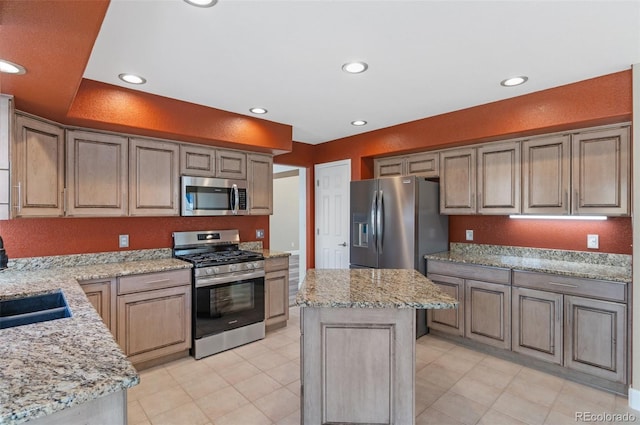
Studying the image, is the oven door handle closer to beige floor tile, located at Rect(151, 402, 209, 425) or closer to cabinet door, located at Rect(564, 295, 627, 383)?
beige floor tile, located at Rect(151, 402, 209, 425)

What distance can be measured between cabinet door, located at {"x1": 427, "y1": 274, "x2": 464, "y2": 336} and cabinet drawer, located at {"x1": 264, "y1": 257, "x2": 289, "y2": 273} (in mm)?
1633

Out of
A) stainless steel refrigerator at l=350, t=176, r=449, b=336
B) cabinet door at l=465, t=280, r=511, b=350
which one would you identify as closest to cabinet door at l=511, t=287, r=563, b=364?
cabinet door at l=465, t=280, r=511, b=350

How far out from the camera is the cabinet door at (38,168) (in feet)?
7.54

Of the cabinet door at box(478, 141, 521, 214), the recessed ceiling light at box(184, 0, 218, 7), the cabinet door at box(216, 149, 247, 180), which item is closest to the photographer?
the recessed ceiling light at box(184, 0, 218, 7)

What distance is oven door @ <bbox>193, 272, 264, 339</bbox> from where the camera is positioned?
3061mm

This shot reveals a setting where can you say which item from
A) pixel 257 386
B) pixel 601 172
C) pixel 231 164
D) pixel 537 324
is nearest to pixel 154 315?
pixel 257 386

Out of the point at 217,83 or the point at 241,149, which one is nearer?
the point at 217,83

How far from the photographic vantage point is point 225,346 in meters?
3.23

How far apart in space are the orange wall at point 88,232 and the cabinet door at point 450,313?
8.37 feet

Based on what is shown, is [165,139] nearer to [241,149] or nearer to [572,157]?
[241,149]

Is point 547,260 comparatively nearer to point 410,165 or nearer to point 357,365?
point 410,165

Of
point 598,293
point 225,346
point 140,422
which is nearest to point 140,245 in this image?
point 225,346

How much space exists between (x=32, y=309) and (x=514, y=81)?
3.74 m

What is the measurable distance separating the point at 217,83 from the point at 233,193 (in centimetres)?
129
